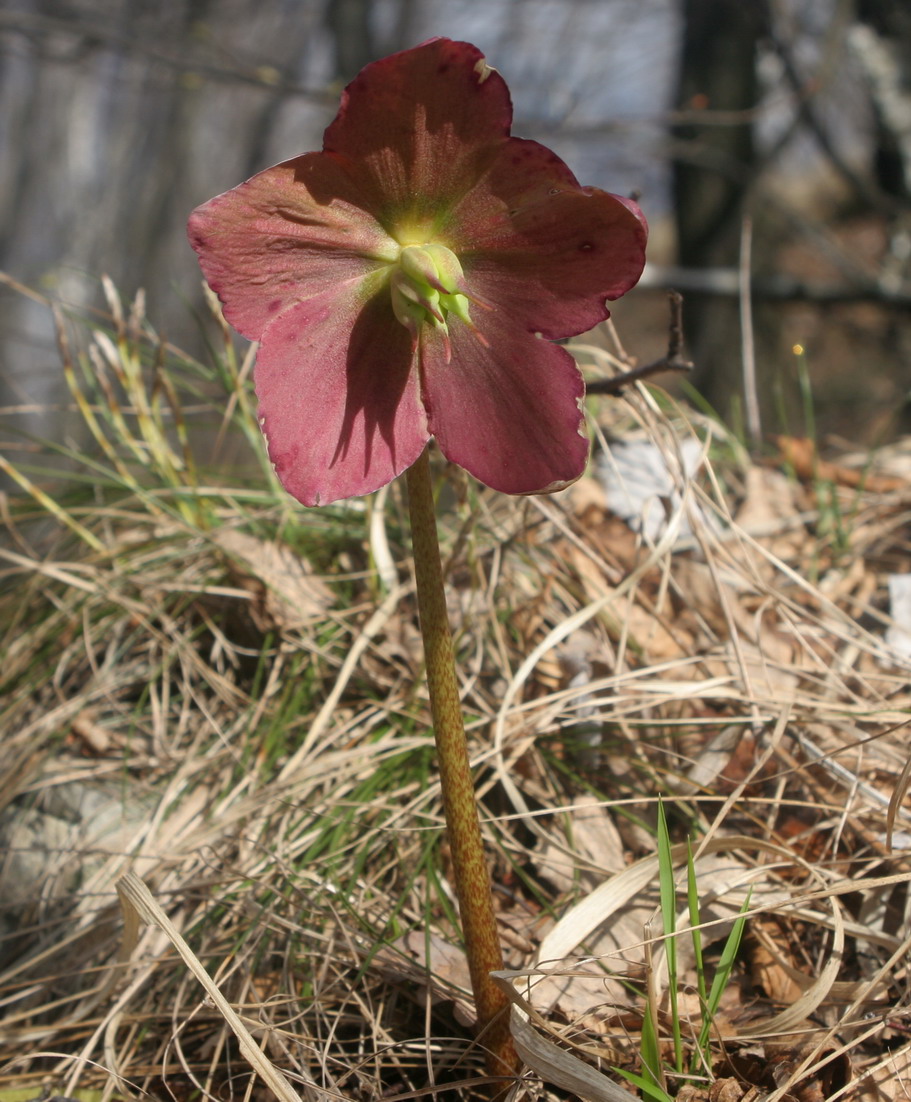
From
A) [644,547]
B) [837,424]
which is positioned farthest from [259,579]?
[837,424]

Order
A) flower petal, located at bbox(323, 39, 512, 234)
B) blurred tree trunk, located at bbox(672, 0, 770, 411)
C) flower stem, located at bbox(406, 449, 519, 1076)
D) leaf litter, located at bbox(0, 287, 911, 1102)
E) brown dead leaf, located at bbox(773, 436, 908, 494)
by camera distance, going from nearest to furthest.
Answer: flower petal, located at bbox(323, 39, 512, 234)
flower stem, located at bbox(406, 449, 519, 1076)
leaf litter, located at bbox(0, 287, 911, 1102)
brown dead leaf, located at bbox(773, 436, 908, 494)
blurred tree trunk, located at bbox(672, 0, 770, 411)

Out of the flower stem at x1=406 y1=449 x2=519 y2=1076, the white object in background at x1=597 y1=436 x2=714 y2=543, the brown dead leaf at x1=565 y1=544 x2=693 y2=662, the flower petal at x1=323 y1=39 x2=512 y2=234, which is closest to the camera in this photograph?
the flower petal at x1=323 y1=39 x2=512 y2=234

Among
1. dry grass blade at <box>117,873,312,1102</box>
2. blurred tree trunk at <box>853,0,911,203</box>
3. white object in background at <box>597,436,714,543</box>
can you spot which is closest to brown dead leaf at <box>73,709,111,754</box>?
dry grass blade at <box>117,873,312,1102</box>

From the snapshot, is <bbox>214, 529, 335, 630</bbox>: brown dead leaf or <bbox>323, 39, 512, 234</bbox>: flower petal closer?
<bbox>323, 39, 512, 234</bbox>: flower petal

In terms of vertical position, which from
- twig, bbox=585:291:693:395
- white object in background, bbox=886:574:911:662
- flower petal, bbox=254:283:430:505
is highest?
twig, bbox=585:291:693:395

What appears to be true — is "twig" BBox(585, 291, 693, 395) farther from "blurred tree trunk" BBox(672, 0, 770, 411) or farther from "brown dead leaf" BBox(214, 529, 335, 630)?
"blurred tree trunk" BBox(672, 0, 770, 411)

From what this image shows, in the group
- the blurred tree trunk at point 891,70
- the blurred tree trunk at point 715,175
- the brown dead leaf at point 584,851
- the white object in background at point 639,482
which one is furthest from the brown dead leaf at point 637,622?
the blurred tree trunk at point 891,70

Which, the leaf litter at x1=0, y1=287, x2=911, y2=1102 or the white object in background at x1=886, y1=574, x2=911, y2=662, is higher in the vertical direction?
the white object in background at x1=886, y1=574, x2=911, y2=662

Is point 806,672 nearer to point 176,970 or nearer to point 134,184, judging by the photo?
point 176,970
